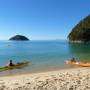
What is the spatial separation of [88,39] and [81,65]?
106780 mm

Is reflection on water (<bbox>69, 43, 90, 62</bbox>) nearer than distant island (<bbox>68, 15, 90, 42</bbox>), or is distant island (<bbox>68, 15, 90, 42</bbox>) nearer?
reflection on water (<bbox>69, 43, 90, 62</bbox>)

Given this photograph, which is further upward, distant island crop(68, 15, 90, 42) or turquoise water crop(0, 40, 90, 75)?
distant island crop(68, 15, 90, 42)

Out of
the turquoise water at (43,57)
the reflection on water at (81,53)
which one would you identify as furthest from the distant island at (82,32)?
the turquoise water at (43,57)

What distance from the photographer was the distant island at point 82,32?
443 ft

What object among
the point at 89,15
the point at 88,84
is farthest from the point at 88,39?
the point at 88,84

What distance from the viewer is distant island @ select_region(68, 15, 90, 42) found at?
135000mm

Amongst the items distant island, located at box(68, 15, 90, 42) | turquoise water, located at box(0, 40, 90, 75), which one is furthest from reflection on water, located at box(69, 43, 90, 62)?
distant island, located at box(68, 15, 90, 42)

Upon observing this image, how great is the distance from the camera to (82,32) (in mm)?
138000

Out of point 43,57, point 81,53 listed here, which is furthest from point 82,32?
point 43,57

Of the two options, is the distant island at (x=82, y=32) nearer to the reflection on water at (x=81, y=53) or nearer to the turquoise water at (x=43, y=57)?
the reflection on water at (x=81, y=53)

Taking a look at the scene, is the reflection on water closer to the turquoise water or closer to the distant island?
the turquoise water

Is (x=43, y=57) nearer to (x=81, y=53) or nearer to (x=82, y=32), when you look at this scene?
(x=81, y=53)

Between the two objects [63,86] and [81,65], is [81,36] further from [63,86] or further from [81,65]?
[63,86]

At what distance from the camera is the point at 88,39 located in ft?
436
